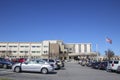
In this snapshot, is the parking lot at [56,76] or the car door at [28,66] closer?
the parking lot at [56,76]

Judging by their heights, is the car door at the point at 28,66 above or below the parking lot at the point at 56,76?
above

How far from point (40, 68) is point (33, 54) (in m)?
118

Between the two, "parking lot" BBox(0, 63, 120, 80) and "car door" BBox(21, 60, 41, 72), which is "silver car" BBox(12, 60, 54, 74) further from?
"parking lot" BBox(0, 63, 120, 80)

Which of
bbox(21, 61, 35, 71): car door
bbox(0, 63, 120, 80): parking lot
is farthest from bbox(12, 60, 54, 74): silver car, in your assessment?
bbox(0, 63, 120, 80): parking lot

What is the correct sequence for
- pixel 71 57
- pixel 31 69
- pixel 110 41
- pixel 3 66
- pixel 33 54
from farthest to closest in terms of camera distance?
pixel 71 57 → pixel 33 54 → pixel 110 41 → pixel 3 66 → pixel 31 69

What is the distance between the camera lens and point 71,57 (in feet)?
536

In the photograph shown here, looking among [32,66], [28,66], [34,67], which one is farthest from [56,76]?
[28,66]

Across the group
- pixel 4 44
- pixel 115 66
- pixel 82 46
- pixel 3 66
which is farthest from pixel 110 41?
pixel 82 46

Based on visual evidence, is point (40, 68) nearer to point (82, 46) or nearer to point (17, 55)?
point (17, 55)

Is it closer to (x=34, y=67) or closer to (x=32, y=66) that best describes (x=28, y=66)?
(x=32, y=66)

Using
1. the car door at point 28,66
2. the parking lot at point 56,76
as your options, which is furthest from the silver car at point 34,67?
the parking lot at point 56,76

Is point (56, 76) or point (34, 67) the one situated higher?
point (34, 67)

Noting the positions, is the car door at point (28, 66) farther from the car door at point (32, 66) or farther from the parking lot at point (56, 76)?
the parking lot at point (56, 76)

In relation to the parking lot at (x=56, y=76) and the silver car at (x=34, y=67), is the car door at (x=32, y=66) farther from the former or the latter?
the parking lot at (x=56, y=76)
